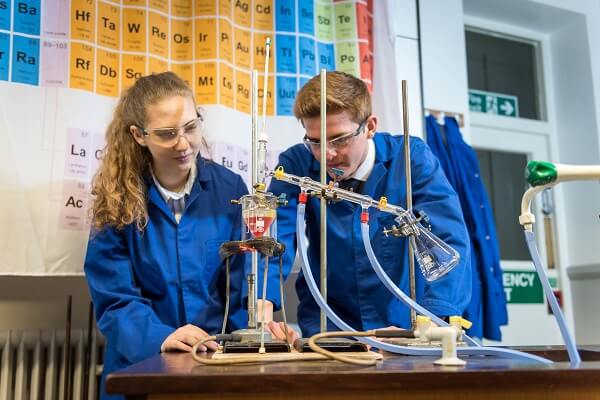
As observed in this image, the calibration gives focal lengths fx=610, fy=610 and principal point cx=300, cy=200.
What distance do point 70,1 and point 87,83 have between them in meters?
0.28

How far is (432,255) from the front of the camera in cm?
112

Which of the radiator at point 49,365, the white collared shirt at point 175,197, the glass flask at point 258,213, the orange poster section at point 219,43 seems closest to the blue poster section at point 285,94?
the orange poster section at point 219,43

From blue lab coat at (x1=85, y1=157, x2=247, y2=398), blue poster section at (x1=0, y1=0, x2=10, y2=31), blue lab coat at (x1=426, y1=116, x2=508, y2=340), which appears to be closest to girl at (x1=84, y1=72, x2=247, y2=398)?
blue lab coat at (x1=85, y1=157, x2=247, y2=398)

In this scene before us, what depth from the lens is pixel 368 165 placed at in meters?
1.64

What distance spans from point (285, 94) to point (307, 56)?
0.18 meters

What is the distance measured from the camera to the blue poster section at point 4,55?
1.89m

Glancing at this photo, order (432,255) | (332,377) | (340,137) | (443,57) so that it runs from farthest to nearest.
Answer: (443,57) < (340,137) < (432,255) < (332,377)

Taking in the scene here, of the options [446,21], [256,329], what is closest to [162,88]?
[256,329]

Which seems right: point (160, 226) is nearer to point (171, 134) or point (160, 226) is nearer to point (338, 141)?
point (171, 134)

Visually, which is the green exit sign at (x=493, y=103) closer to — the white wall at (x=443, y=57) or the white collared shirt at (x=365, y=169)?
the white wall at (x=443, y=57)

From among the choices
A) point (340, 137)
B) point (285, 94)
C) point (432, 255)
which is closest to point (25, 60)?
point (285, 94)

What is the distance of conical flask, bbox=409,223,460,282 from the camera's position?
111cm

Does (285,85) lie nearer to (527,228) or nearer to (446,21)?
(446,21)

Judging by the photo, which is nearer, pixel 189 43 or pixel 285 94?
pixel 189 43
